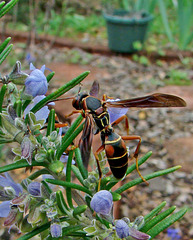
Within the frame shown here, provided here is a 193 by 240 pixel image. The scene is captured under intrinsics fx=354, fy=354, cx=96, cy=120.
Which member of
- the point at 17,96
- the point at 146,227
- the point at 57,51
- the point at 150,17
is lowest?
the point at 57,51

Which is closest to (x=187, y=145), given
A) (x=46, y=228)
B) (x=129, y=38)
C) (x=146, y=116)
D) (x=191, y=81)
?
(x=146, y=116)

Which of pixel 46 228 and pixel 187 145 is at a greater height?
pixel 46 228

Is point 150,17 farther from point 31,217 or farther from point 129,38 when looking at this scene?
point 31,217

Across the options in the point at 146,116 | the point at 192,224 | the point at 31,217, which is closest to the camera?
the point at 31,217

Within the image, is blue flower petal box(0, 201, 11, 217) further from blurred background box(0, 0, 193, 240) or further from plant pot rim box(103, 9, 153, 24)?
plant pot rim box(103, 9, 153, 24)

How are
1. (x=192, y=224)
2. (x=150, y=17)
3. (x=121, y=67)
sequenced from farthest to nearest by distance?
(x=150, y=17), (x=121, y=67), (x=192, y=224)

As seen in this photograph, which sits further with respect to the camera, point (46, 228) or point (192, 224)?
point (192, 224)

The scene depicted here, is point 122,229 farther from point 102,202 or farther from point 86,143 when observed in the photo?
point 86,143

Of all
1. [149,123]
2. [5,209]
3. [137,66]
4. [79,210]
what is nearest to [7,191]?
[5,209]

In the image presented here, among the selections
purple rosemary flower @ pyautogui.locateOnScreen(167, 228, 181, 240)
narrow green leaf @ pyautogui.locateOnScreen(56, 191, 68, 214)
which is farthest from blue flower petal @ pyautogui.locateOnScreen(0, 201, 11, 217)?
purple rosemary flower @ pyautogui.locateOnScreen(167, 228, 181, 240)
